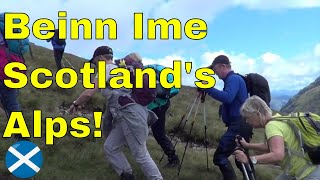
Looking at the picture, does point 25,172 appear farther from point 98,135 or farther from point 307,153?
point 307,153

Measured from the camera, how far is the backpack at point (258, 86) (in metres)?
8.52

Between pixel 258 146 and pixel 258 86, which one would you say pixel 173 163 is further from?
pixel 258 146

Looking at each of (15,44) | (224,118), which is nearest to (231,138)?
(224,118)

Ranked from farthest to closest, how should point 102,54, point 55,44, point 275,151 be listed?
point 55,44
point 102,54
point 275,151

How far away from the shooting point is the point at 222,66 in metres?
8.58

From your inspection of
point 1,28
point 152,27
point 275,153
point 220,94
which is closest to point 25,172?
point 1,28

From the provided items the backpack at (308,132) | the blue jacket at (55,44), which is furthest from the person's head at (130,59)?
the blue jacket at (55,44)

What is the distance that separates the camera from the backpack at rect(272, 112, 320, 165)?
18.6 ft

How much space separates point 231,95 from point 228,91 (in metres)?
0.09

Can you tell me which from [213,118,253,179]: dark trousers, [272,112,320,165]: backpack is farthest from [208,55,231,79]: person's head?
[272,112,320,165]: backpack

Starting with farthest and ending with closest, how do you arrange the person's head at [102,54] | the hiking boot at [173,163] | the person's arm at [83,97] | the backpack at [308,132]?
the hiking boot at [173,163] → the person's head at [102,54] → the person's arm at [83,97] → the backpack at [308,132]

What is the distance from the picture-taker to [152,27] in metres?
12.1

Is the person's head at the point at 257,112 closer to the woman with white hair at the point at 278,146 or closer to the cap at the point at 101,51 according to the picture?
the woman with white hair at the point at 278,146

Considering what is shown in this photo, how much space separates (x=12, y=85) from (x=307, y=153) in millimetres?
5983
